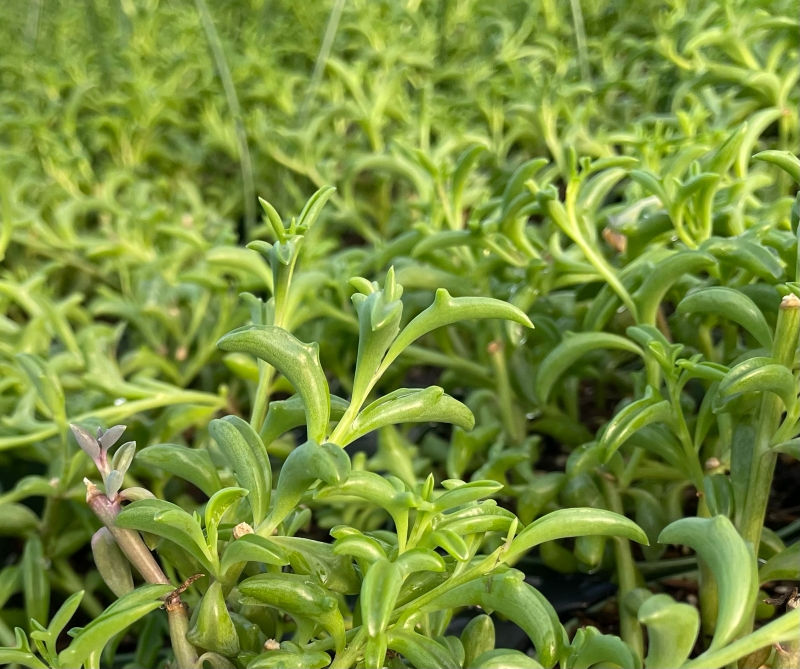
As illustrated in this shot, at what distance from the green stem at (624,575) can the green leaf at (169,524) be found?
0.30 m

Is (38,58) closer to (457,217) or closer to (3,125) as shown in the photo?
(3,125)

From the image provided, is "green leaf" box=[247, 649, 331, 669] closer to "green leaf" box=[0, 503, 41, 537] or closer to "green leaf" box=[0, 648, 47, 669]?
"green leaf" box=[0, 648, 47, 669]

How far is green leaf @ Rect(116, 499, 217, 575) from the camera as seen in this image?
39 centimetres

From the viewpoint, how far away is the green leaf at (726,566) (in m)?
0.36

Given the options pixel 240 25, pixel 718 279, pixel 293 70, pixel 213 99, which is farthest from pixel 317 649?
pixel 240 25

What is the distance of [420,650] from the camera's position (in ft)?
1.31

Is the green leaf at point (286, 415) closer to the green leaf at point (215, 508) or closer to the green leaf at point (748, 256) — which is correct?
the green leaf at point (215, 508)

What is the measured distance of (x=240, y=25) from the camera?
2125 mm

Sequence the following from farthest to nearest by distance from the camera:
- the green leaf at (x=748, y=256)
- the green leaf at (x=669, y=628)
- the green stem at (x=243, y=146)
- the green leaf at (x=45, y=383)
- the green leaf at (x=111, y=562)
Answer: the green stem at (x=243, y=146) < the green leaf at (x=45, y=383) < the green leaf at (x=748, y=256) < the green leaf at (x=111, y=562) < the green leaf at (x=669, y=628)

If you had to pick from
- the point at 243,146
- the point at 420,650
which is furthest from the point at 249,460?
the point at 243,146

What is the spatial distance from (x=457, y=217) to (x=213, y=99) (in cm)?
85

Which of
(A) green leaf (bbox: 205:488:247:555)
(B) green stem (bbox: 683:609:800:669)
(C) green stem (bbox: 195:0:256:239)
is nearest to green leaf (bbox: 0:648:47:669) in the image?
(A) green leaf (bbox: 205:488:247:555)

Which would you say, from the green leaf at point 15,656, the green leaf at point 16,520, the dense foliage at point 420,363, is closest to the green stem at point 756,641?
the dense foliage at point 420,363

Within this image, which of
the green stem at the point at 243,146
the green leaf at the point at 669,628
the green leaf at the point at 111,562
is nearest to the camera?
the green leaf at the point at 669,628
